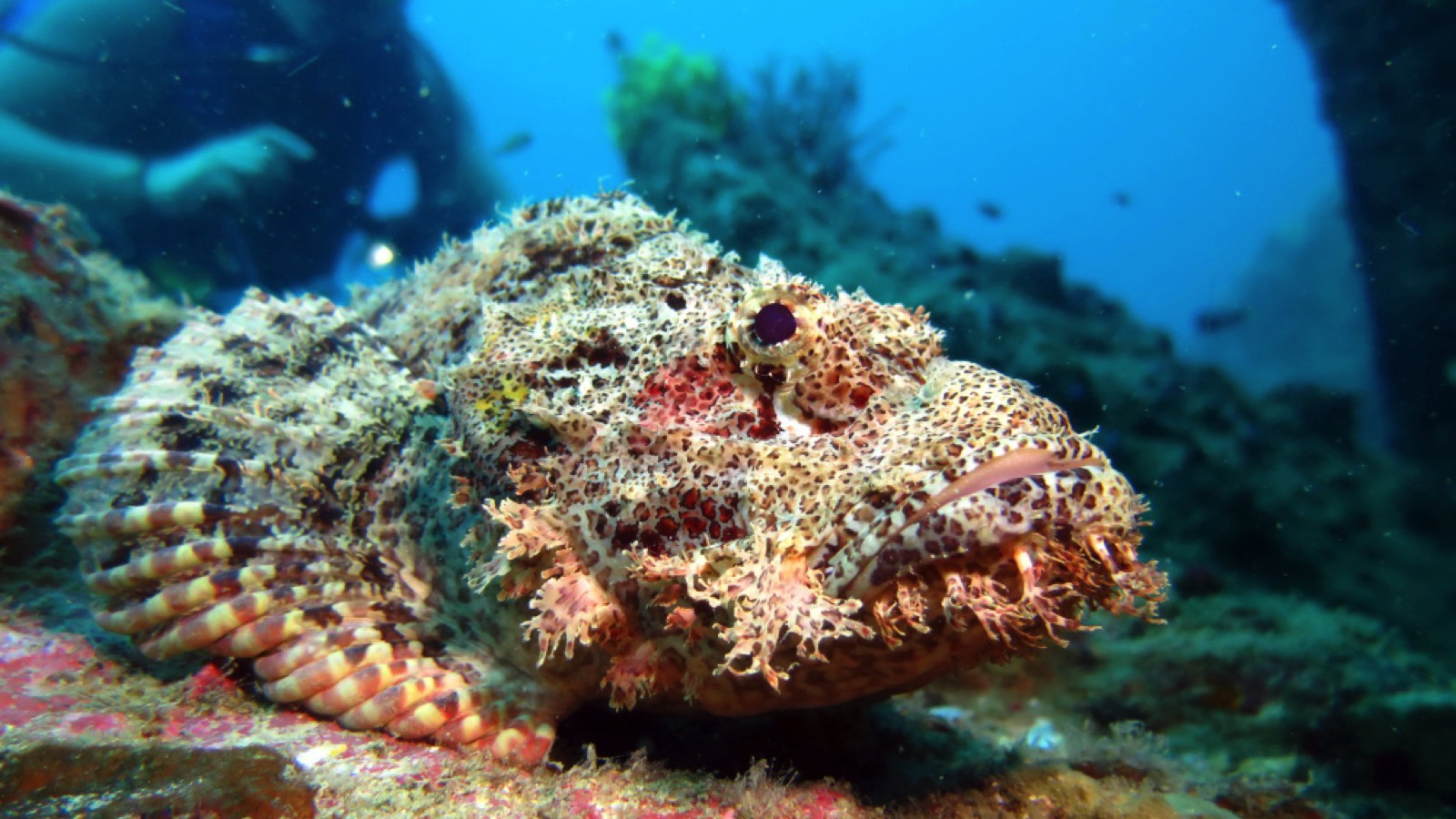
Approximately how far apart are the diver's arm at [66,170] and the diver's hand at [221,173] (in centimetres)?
22

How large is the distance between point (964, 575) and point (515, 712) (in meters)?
2.07

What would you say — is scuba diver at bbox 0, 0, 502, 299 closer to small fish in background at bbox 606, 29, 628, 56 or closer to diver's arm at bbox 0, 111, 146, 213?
diver's arm at bbox 0, 111, 146, 213

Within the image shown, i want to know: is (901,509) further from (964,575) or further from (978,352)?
(978,352)

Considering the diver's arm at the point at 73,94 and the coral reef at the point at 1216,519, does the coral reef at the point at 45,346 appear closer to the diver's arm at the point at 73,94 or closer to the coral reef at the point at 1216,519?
the diver's arm at the point at 73,94

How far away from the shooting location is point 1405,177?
12.7 m

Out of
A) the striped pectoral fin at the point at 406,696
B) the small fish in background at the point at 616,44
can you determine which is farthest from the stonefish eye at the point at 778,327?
the small fish in background at the point at 616,44

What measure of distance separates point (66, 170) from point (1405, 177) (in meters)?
21.1

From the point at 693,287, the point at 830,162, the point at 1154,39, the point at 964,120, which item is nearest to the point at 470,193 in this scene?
the point at 830,162

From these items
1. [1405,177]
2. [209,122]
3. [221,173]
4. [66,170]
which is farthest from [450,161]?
[1405,177]

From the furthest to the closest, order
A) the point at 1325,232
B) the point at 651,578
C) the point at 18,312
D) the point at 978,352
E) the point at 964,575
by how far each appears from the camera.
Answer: the point at 1325,232, the point at 978,352, the point at 18,312, the point at 651,578, the point at 964,575

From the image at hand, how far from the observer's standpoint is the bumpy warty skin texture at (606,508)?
2391 mm

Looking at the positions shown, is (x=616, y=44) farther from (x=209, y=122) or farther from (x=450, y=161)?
(x=209, y=122)

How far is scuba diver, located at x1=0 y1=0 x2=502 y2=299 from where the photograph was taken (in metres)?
9.40

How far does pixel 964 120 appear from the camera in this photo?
160 metres
